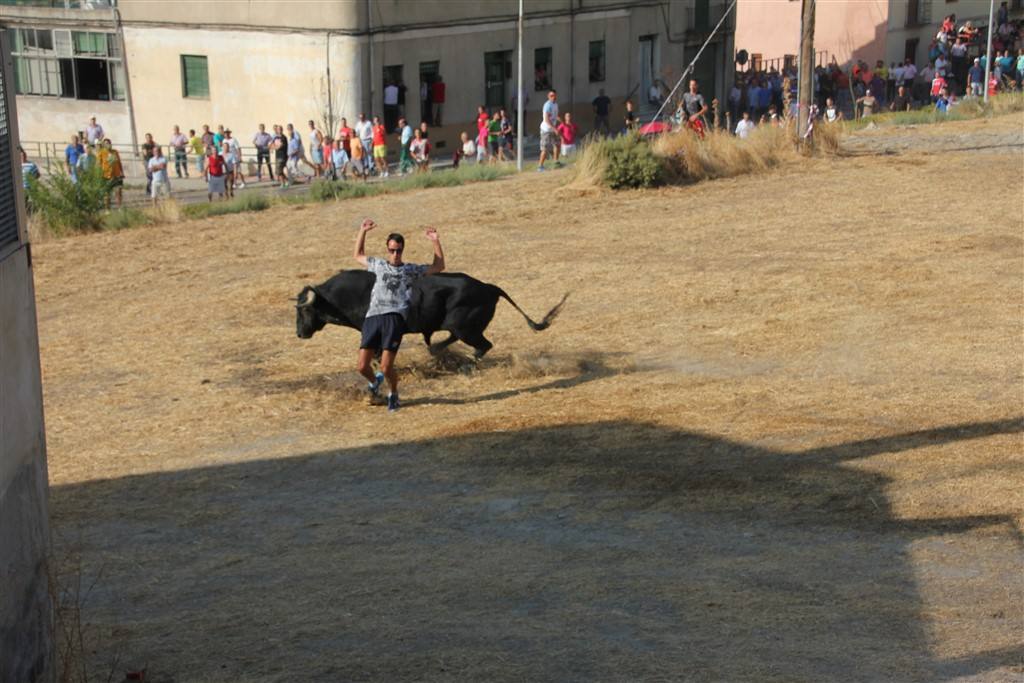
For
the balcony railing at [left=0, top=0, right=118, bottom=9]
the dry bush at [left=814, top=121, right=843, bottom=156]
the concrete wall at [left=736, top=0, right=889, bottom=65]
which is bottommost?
the dry bush at [left=814, top=121, right=843, bottom=156]

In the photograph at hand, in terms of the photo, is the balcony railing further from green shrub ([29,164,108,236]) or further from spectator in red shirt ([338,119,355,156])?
green shrub ([29,164,108,236])

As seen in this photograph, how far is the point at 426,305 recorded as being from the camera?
13.9 m

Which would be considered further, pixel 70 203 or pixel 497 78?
pixel 497 78

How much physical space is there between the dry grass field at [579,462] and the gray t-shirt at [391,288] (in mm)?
1034

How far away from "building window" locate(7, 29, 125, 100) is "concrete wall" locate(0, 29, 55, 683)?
117 feet

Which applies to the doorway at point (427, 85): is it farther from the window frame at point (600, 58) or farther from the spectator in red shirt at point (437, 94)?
the window frame at point (600, 58)

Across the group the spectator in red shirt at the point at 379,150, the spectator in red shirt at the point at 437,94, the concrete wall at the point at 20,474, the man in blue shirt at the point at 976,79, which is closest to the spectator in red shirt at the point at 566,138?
the spectator in red shirt at the point at 379,150

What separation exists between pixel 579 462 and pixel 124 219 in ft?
48.8

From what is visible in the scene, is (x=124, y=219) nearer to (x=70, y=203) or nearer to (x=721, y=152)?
(x=70, y=203)

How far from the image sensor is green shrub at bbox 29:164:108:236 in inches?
948

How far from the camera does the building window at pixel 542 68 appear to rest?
137 ft

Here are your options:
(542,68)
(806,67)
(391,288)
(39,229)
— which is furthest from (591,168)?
(542,68)

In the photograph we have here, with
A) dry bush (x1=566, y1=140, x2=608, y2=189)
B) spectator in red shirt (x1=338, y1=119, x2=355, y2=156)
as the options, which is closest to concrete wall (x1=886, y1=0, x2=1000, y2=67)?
spectator in red shirt (x1=338, y1=119, x2=355, y2=156)

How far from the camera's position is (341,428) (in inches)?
517
